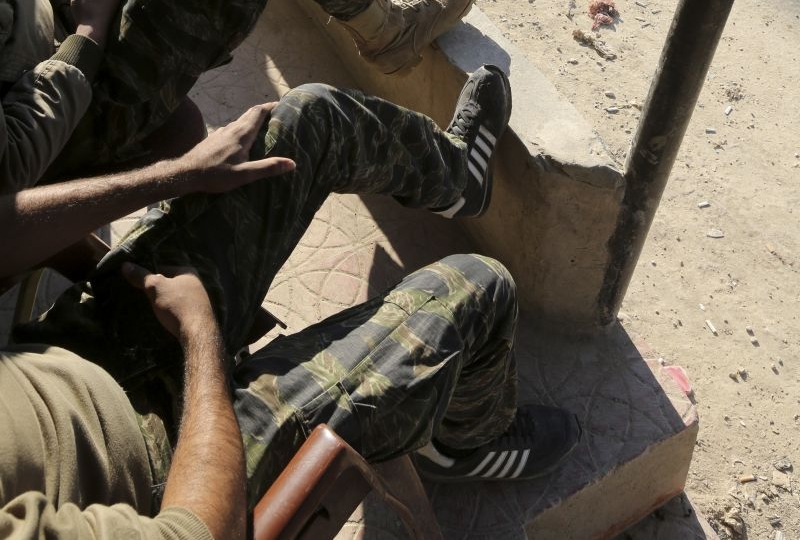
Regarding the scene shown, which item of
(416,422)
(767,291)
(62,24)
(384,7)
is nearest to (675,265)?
(767,291)

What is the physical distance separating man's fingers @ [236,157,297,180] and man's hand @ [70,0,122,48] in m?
0.63

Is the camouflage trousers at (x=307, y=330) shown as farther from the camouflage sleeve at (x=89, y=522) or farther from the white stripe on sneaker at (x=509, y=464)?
the camouflage sleeve at (x=89, y=522)

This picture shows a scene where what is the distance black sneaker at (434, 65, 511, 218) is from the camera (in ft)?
8.11

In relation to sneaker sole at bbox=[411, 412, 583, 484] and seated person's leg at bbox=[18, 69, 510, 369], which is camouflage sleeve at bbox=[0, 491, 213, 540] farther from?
sneaker sole at bbox=[411, 412, 583, 484]

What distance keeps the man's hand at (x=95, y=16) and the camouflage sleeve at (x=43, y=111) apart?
0.21 ft

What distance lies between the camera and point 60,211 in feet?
5.63

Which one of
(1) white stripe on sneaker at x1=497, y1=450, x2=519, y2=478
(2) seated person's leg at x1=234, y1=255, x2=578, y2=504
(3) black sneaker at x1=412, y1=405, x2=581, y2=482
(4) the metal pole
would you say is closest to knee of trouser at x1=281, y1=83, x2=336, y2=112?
(2) seated person's leg at x1=234, y1=255, x2=578, y2=504

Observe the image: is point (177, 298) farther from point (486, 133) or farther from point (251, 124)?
point (486, 133)

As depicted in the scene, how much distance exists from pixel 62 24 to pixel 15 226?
880 millimetres

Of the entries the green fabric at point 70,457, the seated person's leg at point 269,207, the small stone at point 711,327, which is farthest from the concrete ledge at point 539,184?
the green fabric at point 70,457

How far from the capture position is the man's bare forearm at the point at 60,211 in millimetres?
1688

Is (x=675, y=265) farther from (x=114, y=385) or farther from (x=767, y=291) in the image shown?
(x=114, y=385)

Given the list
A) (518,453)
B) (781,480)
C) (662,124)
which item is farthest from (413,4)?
(781,480)

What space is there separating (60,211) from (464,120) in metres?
1.20
